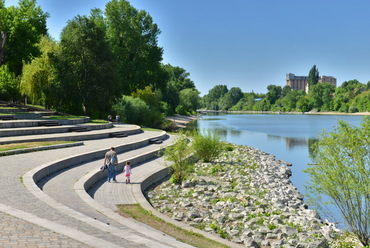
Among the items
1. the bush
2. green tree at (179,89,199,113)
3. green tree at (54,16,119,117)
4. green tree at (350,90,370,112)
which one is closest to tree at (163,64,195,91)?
green tree at (179,89,199,113)

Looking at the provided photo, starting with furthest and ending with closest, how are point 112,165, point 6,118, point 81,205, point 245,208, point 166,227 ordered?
point 6,118 → point 112,165 → point 245,208 → point 81,205 → point 166,227

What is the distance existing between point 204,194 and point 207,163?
827 centimetres

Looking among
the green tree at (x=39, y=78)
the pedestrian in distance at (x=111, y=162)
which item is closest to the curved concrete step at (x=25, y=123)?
the green tree at (x=39, y=78)

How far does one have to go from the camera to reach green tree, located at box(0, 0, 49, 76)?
1523 inches

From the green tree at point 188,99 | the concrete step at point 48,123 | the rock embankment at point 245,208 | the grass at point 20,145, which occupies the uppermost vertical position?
the green tree at point 188,99

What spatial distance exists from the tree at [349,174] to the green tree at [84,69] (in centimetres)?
3254

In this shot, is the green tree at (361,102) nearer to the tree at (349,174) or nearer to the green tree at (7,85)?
the green tree at (7,85)

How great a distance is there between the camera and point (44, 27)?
4391cm

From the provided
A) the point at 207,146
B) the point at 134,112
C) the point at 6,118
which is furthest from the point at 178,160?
the point at 134,112

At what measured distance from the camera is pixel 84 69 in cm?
4228

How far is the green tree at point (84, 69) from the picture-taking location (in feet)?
136

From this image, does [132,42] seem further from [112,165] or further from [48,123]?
[112,165]

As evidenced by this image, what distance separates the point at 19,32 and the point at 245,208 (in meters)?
33.4

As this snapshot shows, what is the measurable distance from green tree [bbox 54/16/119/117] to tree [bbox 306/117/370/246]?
32541mm
